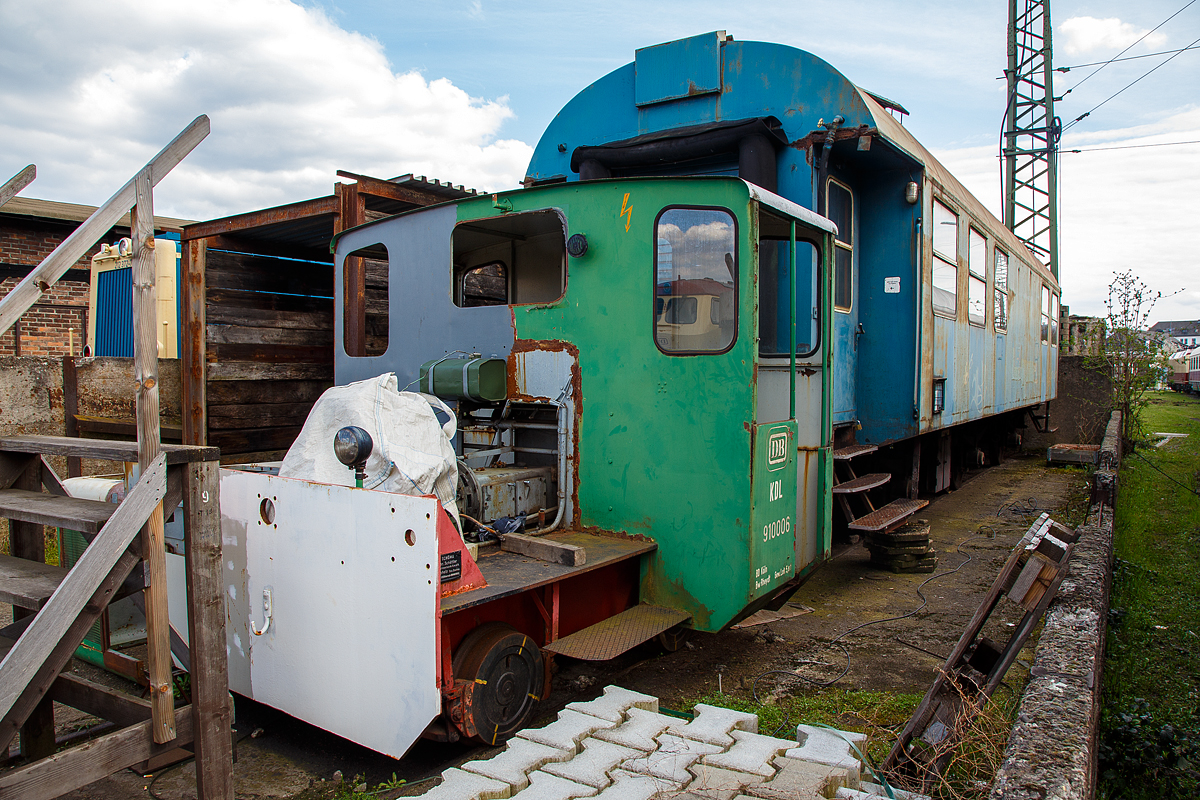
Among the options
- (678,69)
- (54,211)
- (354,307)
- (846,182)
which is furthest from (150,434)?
(54,211)

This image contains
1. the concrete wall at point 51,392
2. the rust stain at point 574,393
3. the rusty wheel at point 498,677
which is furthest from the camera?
the concrete wall at point 51,392

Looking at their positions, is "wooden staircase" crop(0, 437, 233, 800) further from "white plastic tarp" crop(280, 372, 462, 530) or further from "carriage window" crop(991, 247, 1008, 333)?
"carriage window" crop(991, 247, 1008, 333)

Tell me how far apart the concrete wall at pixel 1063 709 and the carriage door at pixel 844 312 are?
2.08 meters

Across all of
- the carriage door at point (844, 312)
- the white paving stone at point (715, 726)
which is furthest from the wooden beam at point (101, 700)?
the carriage door at point (844, 312)

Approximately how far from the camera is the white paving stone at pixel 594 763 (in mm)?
2307

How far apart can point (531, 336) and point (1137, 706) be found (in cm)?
330

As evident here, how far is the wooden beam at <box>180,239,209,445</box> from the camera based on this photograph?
23.4ft

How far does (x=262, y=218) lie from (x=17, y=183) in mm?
3927

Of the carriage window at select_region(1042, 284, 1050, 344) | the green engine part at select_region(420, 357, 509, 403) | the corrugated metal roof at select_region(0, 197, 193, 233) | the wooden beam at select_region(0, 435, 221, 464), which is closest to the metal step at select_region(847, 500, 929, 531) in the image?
the green engine part at select_region(420, 357, 509, 403)

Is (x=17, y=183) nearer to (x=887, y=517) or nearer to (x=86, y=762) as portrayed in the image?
(x=86, y=762)

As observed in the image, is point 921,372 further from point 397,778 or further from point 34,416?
point 34,416

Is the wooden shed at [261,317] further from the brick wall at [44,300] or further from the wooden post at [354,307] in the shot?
the brick wall at [44,300]

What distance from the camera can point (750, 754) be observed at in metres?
2.44

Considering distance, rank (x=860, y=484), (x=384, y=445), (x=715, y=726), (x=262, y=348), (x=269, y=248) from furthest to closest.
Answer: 1. (x=269, y=248)
2. (x=262, y=348)
3. (x=860, y=484)
4. (x=384, y=445)
5. (x=715, y=726)
